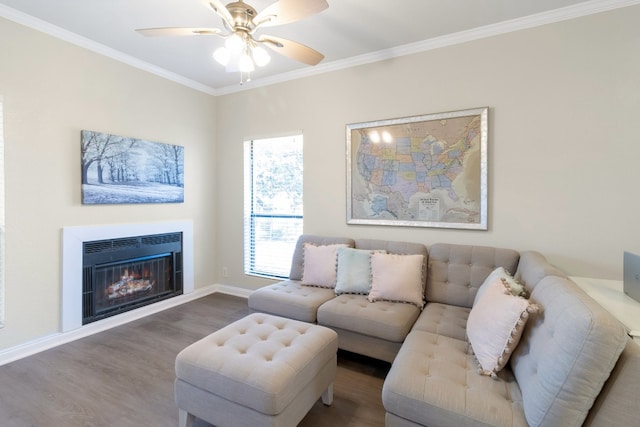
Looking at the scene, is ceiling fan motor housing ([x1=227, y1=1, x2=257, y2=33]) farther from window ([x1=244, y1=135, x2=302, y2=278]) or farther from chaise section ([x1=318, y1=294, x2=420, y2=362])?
chaise section ([x1=318, y1=294, x2=420, y2=362])

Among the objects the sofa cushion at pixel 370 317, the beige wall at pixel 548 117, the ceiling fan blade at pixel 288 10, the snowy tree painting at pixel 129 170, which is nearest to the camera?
the ceiling fan blade at pixel 288 10

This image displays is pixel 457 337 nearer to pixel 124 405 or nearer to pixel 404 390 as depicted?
pixel 404 390

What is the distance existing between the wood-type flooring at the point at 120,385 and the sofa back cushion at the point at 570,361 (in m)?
0.95

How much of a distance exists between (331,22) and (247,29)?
1001 millimetres

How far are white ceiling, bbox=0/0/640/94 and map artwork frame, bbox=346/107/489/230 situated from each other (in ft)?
2.35

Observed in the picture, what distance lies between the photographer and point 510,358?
5.28 ft

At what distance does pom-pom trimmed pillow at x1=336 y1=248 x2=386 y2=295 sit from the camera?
2756 millimetres

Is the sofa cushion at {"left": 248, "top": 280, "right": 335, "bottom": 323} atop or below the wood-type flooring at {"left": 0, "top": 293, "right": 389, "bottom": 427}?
atop

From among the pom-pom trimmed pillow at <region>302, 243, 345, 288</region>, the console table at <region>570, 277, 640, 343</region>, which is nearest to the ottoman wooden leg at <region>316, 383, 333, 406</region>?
the pom-pom trimmed pillow at <region>302, 243, 345, 288</region>

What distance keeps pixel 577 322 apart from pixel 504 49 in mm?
2454

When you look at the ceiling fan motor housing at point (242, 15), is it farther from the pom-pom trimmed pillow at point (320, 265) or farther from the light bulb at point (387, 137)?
the pom-pom trimmed pillow at point (320, 265)

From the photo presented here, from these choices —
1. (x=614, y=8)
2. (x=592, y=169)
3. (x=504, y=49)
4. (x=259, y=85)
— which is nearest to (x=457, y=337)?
(x=592, y=169)

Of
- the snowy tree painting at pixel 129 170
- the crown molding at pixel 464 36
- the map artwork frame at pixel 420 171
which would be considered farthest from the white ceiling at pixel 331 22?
the snowy tree painting at pixel 129 170

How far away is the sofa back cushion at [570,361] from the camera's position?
109cm
